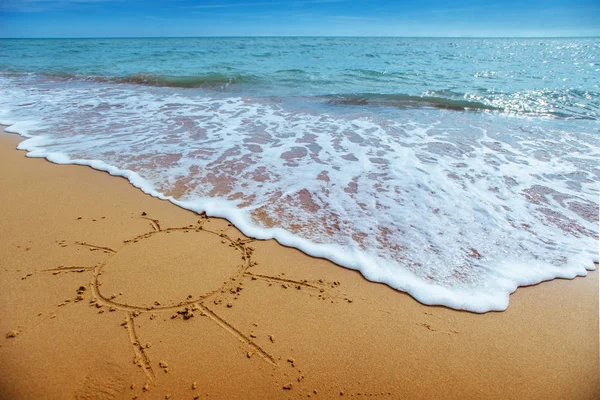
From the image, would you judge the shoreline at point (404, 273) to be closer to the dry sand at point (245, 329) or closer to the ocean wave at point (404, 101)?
the dry sand at point (245, 329)

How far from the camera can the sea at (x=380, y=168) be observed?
2932 mm

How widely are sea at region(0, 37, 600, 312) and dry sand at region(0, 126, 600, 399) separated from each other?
0.88ft

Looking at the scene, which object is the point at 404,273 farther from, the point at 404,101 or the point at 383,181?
the point at 404,101

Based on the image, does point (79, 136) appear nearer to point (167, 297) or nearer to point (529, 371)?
point (167, 297)

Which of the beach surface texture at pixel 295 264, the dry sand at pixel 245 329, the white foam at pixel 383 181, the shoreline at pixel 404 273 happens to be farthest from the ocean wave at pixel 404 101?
the dry sand at pixel 245 329

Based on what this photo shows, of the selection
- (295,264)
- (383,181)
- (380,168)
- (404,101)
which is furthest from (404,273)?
(404,101)

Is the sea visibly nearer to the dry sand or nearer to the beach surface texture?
the beach surface texture

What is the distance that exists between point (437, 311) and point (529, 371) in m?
0.60

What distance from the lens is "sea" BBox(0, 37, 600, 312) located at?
2.93m

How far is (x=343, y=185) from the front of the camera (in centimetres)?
420

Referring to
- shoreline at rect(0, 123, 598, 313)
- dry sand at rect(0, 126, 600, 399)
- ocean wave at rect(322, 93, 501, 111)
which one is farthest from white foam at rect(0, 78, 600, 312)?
ocean wave at rect(322, 93, 501, 111)

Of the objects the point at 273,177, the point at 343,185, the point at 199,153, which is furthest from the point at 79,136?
the point at 343,185

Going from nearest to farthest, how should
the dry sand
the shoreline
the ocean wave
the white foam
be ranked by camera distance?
the dry sand, the shoreline, the white foam, the ocean wave

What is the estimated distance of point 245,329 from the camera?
85.3 inches
